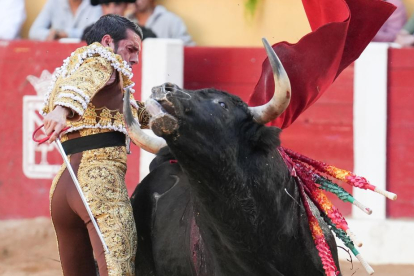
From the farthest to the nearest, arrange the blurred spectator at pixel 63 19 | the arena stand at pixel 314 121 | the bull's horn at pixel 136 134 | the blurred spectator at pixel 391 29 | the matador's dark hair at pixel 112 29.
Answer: the blurred spectator at pixel 63 19, the blurred spectator at pixel 391 29, the arena stand at pixel 314 121, the matador's dark hair at pixel 112 29, the bull's horn at pixel 136 134

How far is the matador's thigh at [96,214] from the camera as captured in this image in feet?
10.4

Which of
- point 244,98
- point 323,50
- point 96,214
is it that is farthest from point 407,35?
point 96,214

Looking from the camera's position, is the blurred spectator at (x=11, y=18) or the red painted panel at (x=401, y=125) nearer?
the red painted panel at (x=401, y=125)

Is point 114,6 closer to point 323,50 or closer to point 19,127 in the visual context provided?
point 19,127

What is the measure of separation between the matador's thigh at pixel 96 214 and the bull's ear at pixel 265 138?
64 centimetres

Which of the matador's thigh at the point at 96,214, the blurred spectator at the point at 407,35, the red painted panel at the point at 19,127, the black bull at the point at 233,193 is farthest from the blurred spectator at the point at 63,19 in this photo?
the black bull at the point at 233,193

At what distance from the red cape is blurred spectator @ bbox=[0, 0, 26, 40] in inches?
175

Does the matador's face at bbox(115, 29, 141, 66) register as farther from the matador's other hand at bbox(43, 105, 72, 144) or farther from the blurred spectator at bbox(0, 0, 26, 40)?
the blurred spectator at bbox(0, 0, 26, 40)

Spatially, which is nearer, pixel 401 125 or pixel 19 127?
pixel 401 125

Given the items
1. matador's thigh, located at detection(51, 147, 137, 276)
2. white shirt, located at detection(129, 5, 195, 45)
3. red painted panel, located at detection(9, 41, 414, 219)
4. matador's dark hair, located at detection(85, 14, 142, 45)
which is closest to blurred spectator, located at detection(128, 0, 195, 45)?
white shirt, located at detection(129, 5, 195, 45)

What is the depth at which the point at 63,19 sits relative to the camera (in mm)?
7574

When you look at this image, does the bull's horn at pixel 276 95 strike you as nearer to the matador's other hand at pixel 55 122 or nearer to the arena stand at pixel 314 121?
the matador's other hand at pixel 55 122

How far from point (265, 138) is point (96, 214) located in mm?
713

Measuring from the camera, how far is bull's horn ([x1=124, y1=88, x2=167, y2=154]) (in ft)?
9.41
